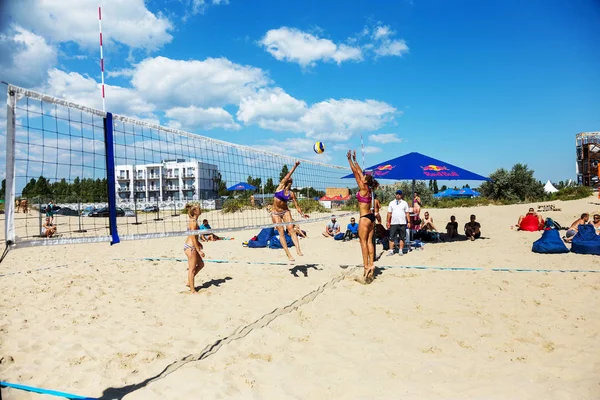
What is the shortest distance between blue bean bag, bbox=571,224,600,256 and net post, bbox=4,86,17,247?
9177 millimetres

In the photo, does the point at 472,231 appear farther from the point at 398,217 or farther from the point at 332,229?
the point at 332,229

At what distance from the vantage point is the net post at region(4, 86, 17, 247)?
111 inches

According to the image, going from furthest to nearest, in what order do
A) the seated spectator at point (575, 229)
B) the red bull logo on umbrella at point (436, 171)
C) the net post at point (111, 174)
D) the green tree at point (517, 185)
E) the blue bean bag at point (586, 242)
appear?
the green tree at point (517, 185), the seated spectator at point (575, 229), the red bull logo on umbrella at point (436, 171), the blue bean bag at point (586, 242), the net post at point (111, 174)

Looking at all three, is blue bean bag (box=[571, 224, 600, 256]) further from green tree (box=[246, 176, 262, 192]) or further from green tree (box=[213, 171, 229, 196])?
green tree (box=[213, 171, 229, 196])

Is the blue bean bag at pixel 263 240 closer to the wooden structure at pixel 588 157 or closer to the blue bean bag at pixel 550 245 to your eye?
the blue bean bag at pixel 550 245

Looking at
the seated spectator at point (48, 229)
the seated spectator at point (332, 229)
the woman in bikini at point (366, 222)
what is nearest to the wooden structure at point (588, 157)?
the seated spectator at point (332, 229)

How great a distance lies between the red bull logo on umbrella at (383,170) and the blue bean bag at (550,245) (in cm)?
356

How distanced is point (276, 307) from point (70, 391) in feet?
8.07

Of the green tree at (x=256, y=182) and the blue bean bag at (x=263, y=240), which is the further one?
the blue bean bag at (x=263, y=240)

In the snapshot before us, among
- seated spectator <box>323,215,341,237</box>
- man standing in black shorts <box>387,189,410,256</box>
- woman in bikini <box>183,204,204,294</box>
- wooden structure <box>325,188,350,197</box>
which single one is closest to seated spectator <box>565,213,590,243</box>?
man standing in black shorts <box>387,189,410,256</box>

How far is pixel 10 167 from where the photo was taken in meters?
2.83

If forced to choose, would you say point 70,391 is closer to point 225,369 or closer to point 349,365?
point 225,369

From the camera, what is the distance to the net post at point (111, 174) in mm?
3521

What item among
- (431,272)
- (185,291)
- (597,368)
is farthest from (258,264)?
(597,368)
